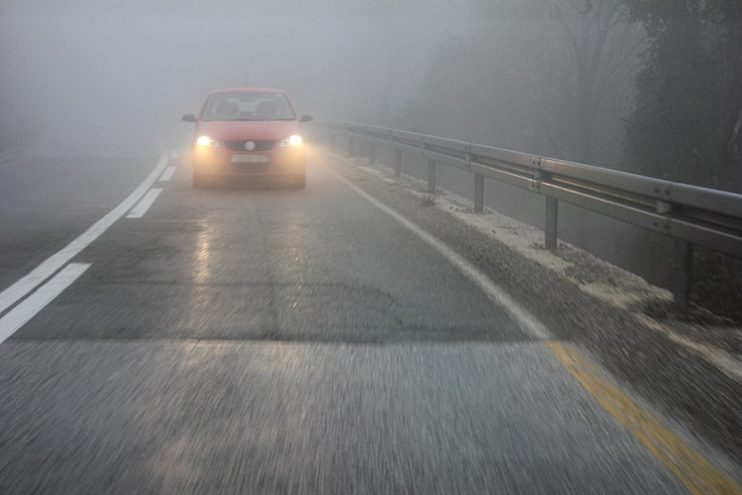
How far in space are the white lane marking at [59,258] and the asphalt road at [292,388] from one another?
15 centimetres

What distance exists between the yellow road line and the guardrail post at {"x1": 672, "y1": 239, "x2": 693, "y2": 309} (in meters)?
1.35

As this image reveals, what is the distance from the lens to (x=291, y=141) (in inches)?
597

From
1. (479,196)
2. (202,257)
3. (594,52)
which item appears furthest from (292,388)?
(594,52)

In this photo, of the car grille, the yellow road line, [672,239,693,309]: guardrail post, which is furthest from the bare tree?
the yellow road line

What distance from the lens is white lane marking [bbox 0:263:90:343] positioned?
241 inches

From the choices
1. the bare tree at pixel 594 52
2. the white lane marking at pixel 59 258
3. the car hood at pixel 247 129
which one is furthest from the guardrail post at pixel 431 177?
the bare tree at pixel 594 52

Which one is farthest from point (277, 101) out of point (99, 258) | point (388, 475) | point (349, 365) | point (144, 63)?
point (144, 63)

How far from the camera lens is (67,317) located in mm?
6371

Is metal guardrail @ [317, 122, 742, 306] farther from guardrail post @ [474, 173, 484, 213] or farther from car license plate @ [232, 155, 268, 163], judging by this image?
car license plate @ [232, 155, 268, 163]

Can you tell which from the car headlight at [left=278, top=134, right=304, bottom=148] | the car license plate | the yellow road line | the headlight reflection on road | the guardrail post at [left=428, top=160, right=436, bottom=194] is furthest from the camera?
the car headlight at [left=278, top=134, right=304, bottom=148]

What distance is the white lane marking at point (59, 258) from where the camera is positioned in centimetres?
713

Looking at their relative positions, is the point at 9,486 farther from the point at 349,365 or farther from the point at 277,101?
the point at 277,101

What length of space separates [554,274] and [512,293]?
2.67ft

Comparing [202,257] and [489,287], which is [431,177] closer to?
[202,257]
